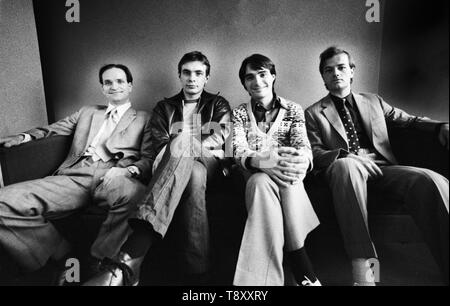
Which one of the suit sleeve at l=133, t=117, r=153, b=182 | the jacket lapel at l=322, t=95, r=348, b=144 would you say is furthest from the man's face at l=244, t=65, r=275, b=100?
the suit sleeve at l=133, t=117, r=153, b=182

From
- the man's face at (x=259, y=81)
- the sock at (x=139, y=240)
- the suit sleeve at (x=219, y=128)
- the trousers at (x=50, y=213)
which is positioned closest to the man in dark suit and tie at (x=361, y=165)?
the man's face at (x=259, y=81)

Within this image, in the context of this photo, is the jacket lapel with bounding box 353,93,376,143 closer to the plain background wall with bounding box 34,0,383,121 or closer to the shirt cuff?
the plain background wall with bounding box 34,0,383,121

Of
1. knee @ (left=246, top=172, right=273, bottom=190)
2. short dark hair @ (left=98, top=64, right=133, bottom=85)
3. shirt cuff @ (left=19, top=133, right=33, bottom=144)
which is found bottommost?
knee @ (left=246, top=172, right=273, bottom=190)

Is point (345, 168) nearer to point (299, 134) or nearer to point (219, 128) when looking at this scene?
point (299, 134)

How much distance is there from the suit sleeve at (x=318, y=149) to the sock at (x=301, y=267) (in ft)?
1.25

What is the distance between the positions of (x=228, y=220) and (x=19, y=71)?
127 centimetres

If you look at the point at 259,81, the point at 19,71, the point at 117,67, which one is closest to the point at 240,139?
the point at 259,81

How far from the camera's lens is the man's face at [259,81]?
1.16m

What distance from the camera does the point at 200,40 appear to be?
137 cm

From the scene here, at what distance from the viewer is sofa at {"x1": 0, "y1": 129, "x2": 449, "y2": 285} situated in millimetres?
1026

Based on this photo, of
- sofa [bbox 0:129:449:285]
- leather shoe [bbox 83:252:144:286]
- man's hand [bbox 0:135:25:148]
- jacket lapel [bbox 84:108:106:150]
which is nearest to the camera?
leather shoe [bbox 83:252:144:286]

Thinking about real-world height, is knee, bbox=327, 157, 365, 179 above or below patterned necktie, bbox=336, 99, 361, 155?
below
